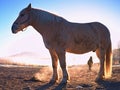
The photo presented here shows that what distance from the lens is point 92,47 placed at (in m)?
12.6

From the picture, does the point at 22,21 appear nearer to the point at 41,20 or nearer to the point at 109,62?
the point at 41,20

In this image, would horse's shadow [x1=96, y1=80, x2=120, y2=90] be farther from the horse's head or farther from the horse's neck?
the horse's head

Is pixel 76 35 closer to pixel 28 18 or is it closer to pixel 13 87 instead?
pixel 28 18

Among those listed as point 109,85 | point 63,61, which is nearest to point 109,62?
point 109,85

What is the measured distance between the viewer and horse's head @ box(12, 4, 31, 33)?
11.7 meters

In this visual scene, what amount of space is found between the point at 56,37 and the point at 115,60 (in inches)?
893

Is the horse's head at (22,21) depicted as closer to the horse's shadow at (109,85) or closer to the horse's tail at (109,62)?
the horse's shadow at (109,85)

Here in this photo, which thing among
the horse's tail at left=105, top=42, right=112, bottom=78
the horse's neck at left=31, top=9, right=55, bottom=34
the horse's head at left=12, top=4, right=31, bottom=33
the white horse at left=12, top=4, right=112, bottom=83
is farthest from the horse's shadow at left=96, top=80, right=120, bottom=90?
the horse's head at left=12, top=4, right=31, bottom=33

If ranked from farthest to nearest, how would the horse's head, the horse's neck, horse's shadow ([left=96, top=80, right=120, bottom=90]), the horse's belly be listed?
the horse's belly → the horse's neck → the horse's head → horse's shadow ([left=96, top=80, right=120, bottom=90])

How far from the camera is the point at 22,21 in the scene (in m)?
11.8

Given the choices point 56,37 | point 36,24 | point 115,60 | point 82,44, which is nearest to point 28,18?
point 36,24

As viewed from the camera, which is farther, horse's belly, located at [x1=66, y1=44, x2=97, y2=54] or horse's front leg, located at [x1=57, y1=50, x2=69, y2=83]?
horse's belly, located at [x1=66, y1=44, x2=97, y2=54]

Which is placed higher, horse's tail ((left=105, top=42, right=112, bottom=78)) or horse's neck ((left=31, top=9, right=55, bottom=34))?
horse's neck ((left=31, top=9, right=55, bottom=34))

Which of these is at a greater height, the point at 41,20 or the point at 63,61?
the point at 41,20
